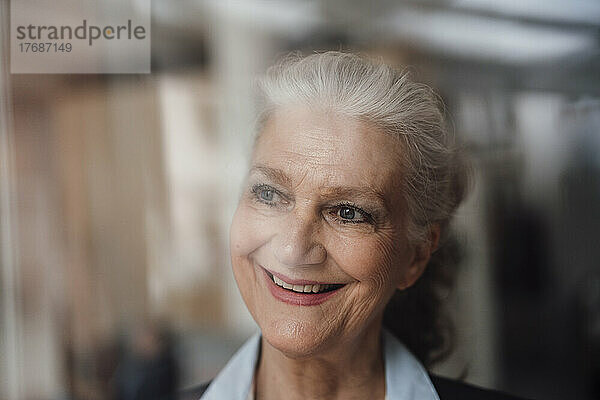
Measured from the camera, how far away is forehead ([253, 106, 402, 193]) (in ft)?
2.44

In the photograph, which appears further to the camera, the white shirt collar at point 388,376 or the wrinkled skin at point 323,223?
the white shirt collar at point 388,376

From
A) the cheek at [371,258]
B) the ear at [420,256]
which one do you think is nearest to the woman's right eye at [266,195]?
the cheek at [371,258]

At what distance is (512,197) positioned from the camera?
883mm

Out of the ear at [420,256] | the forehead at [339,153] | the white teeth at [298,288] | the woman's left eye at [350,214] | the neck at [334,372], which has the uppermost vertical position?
the forehead at [339,153]

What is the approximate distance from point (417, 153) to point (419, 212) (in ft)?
0.30

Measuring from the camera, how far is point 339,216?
75 cm

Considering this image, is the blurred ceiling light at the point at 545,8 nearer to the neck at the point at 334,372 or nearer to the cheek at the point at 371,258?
the cheek at the point at 371,258

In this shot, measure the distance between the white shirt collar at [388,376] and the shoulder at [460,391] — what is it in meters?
0.02

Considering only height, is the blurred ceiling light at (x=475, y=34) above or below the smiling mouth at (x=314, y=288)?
above

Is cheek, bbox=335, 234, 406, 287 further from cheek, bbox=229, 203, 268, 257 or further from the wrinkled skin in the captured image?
cheek, bbox=229, 203, 268, 257

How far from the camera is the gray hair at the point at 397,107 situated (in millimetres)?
759

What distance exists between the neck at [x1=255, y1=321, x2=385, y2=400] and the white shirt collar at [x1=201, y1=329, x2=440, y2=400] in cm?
2

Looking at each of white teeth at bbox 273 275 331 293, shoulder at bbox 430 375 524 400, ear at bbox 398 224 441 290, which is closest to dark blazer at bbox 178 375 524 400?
shoulder at bbox 430 375 524 400

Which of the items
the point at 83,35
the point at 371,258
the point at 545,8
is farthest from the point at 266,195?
the point at 545,8
